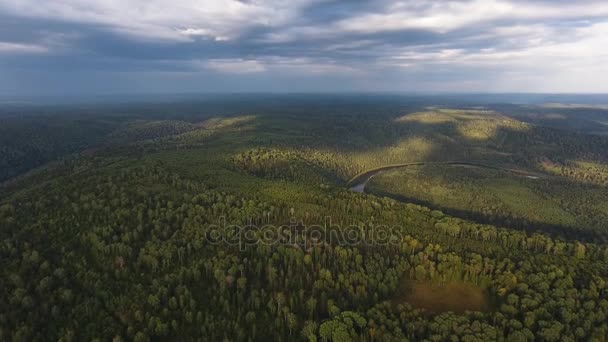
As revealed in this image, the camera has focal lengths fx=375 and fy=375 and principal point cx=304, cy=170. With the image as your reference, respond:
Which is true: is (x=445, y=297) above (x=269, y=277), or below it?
below

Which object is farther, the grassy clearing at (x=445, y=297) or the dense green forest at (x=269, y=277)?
the grassy clearing at (x=445, y=297)

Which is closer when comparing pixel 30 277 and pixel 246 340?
pixel 246 340

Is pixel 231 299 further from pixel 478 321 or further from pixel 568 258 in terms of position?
pixel 568 258

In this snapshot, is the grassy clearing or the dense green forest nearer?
the dense green forest

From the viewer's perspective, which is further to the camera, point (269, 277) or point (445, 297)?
point (269, 277)

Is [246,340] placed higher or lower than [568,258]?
lower

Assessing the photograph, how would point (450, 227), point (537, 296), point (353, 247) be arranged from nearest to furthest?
point (537, 296), point (353, 247), point (450, 227)

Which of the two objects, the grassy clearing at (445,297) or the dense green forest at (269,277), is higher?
the dense green forest at (269,277)

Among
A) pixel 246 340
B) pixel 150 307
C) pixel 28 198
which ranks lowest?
pixel 246 340

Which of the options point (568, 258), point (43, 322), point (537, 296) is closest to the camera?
point (43, 322)

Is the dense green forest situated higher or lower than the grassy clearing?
higher

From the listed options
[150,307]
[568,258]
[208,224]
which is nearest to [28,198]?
[208,224]
